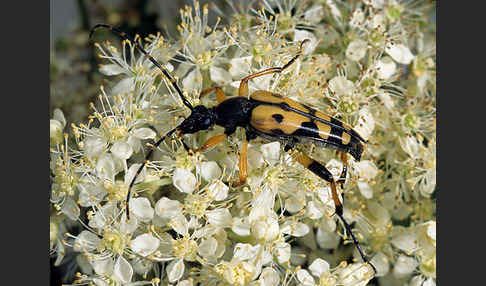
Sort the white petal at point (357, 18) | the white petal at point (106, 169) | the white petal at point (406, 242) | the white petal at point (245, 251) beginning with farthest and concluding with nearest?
the white petal at point (357, 18)
the white petal at point (406, 242)
the white petal at point (106, 169)
the white petal at point (245, 251)

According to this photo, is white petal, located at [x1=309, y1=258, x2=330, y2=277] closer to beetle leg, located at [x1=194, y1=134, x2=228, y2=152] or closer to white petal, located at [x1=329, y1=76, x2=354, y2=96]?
beetle leg, located at [x1=194, y1=134, x2=228, y2=152]

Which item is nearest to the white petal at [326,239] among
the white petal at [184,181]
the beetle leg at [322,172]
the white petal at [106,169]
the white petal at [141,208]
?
the beetle leg at [322,172]

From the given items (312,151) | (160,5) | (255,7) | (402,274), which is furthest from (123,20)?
(402,274)

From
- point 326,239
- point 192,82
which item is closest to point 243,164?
point 192,82

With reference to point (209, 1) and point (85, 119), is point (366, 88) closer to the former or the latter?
point (209, 1)

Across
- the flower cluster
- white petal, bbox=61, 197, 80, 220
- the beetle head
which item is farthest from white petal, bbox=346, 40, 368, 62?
white petal, bbox=61, 197, 80, 220

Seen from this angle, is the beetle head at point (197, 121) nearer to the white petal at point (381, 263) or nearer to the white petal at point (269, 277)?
the white petal at point (269, 277)

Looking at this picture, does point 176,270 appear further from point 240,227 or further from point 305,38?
point 305,38
